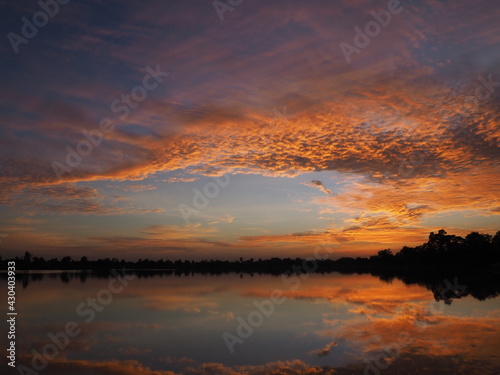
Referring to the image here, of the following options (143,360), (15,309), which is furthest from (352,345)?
(15,309)

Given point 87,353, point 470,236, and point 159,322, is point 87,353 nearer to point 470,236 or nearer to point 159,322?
point 159,322

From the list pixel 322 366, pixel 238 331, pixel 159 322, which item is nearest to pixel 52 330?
pixel 159 322

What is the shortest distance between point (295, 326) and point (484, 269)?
82.5 meters

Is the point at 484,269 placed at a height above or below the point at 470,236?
below

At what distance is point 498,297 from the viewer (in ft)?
111

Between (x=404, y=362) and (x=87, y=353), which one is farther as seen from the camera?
(x=87, y=353)

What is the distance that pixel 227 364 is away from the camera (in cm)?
1384

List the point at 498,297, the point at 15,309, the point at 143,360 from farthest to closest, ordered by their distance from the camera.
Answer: the point at 498,297
the point at 15,309
the point at 143,360

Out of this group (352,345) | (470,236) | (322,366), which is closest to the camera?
(322,366)

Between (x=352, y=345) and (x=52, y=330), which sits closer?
(x=352, y=345)

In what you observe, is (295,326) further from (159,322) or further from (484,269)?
(484,269)

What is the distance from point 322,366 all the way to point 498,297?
93.5 ft

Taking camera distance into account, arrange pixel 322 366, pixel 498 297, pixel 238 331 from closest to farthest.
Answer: pixel 322 366
pixel 238 331
pixel 498 297

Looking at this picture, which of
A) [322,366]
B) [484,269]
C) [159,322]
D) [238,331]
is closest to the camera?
[322,366]
